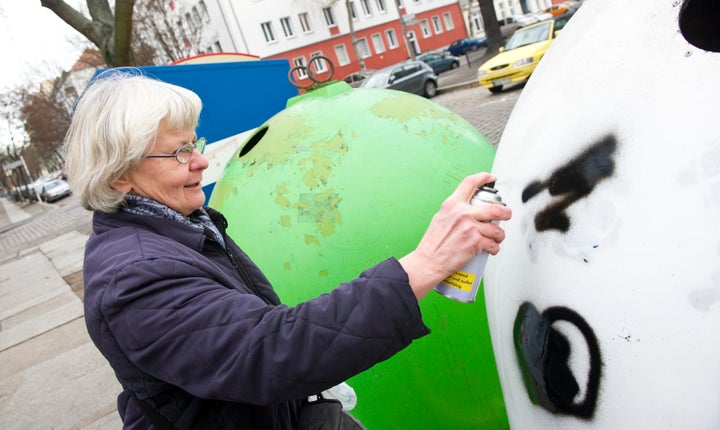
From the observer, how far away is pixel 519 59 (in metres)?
11.4

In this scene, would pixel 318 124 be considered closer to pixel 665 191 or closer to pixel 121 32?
pixel 665 191

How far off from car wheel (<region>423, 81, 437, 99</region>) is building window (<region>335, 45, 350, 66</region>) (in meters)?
23.1

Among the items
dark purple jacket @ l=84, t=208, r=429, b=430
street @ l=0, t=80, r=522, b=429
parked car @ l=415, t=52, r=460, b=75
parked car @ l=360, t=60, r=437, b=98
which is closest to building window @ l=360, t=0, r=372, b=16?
parked car @ l=415, t=52, r=460, b=75

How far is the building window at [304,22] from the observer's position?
118ft

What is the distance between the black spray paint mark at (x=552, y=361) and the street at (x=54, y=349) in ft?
3.89

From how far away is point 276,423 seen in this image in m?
1.32

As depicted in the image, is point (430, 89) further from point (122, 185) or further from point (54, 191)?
point (54, 191)

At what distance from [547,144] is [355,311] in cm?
65

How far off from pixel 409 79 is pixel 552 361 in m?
15.2

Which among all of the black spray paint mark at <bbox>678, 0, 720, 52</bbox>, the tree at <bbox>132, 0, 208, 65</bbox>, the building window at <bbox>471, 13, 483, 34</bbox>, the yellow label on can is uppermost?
the tree at <bbox>132, 0, 208, 65</bbox>

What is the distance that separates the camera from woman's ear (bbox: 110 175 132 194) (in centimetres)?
126

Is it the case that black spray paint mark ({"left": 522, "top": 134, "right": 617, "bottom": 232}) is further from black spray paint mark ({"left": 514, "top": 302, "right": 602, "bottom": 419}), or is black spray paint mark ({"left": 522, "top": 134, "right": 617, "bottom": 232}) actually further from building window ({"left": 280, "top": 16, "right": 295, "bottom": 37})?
building window ({"left": 280, "top": 16, "right": 295, "bottom": 37})

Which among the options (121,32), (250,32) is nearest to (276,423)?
(121,32)

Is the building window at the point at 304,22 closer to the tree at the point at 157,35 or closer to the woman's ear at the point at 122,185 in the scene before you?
the tree at the point at 157,35
